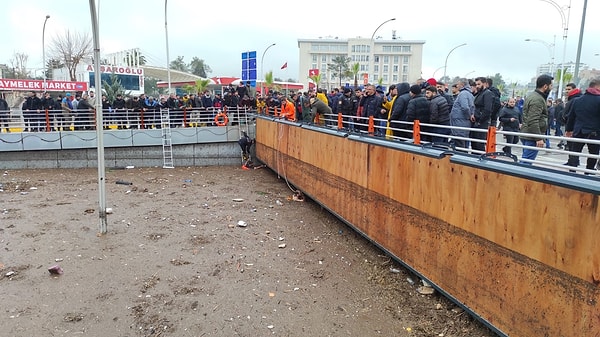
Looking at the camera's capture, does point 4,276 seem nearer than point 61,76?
Yes

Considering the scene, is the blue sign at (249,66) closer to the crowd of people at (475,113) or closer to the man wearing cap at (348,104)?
the man wearing cap at (348,104)

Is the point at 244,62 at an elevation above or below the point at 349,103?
above

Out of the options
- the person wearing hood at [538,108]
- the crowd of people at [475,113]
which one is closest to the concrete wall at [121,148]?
the crowd of people at [475,113]

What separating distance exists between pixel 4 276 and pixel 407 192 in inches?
227

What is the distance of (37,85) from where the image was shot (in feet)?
146

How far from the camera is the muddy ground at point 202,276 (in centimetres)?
470

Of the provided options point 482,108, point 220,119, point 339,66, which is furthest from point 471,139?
point 339,66

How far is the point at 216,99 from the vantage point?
70.2 feet

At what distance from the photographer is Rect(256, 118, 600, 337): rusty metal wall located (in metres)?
3.27

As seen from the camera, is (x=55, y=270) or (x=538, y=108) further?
(x=538, y=108)

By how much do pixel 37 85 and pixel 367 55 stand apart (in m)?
90.7

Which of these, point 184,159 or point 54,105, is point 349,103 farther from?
point 54,105

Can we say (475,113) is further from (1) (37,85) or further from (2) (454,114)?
(1) (37,85)

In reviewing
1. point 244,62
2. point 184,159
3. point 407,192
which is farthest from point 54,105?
point 407,192
